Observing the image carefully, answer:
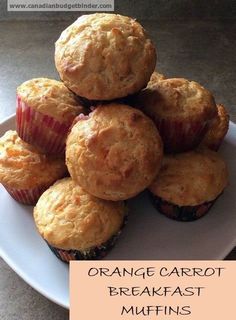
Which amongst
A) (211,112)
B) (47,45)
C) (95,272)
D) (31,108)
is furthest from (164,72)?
(95,272)

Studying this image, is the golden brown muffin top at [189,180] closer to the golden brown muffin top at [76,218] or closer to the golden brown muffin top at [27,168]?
the golden brown muffin top at [76,218]

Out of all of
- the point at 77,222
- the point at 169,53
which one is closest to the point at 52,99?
the point at 77,222

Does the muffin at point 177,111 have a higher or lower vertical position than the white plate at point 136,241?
higher

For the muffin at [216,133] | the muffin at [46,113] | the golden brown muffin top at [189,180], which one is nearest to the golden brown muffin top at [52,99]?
the muffin at [46,113]

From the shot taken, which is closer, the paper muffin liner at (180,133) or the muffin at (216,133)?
the paper muffin liner at (180,133)

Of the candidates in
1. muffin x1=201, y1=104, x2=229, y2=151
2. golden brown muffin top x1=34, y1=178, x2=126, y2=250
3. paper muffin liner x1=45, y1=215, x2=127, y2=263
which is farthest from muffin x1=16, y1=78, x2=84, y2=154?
muffin x1=201, y1=104, x2=229, y2=151

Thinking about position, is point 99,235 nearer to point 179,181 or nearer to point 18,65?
point 179,181
